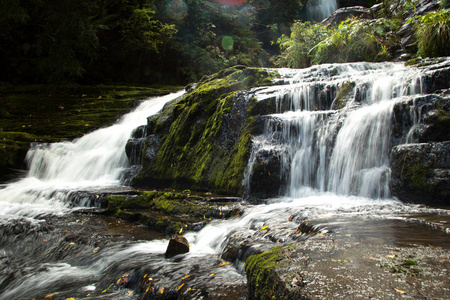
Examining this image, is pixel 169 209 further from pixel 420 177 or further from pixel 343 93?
pixel 343 93

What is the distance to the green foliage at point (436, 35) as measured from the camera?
8703mm

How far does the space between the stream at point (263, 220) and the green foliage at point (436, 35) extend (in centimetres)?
107

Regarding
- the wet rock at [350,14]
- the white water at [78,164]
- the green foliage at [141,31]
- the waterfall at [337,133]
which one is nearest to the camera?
the waterfall at [337,133]

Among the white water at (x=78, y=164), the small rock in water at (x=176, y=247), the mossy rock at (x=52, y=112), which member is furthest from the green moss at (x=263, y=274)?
the mossy rock at (x=52, y=112)

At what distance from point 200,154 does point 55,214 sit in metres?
3.46

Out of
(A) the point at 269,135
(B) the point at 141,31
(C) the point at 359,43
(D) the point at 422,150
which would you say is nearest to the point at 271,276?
(D) the point at 422,150

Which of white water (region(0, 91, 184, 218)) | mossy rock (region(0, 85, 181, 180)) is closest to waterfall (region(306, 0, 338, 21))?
mossy rock (region(0, 85, 181, 180))

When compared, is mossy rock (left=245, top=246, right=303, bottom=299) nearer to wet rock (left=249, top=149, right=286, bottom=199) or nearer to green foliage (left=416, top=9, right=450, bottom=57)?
wet rock (left=249, top=149, right=286, bottom=199)

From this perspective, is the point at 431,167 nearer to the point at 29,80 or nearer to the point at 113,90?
the point at 113,90

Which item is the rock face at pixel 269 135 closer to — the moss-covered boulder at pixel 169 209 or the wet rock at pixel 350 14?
the moss-covered boulder at pixel 169 209

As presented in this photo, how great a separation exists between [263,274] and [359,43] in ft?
39.2

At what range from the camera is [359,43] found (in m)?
12.2

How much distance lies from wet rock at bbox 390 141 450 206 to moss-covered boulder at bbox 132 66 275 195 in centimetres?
287

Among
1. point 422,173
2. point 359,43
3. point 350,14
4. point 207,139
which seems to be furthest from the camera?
point 350,14
